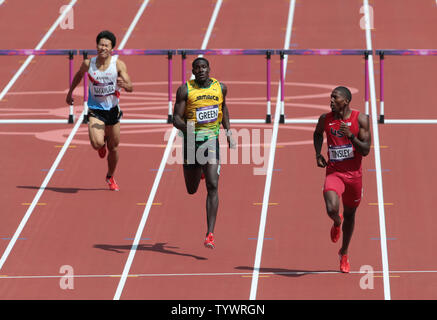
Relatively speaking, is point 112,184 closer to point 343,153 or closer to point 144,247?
point 144,247

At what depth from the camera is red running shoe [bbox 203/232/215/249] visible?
14.4 m

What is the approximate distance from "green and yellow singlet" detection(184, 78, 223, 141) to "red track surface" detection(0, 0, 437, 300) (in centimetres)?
136

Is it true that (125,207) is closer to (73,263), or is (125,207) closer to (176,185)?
(176,185)

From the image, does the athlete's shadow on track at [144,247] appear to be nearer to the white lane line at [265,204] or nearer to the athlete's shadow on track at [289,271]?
the white lane line at [265,204]

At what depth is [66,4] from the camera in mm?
31281

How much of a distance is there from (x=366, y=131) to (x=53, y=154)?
7236 millimetres

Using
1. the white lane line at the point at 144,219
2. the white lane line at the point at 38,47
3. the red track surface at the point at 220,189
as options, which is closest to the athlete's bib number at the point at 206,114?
the red track surface at the point at 220,189

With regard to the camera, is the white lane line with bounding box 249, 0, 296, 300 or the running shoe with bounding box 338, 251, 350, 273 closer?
the white lane line with bounding box 249, 0, 296, 300

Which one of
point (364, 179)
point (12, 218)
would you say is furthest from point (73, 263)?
point (364, 179)

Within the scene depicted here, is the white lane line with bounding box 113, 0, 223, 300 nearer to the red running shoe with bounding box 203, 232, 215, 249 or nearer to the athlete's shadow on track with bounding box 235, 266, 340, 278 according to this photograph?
the red running shoe with bounding box 203, 232, 215, 249

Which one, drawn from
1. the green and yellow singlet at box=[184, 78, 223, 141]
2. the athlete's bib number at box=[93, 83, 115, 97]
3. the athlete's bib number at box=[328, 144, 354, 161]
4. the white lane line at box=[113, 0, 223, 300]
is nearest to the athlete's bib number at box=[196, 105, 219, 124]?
the green and yellow singlet at box=[184, 78, 223, 141]

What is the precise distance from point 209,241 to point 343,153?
1.86 m

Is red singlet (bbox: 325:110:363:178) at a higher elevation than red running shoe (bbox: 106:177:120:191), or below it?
below

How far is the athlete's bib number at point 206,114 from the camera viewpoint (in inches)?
588
